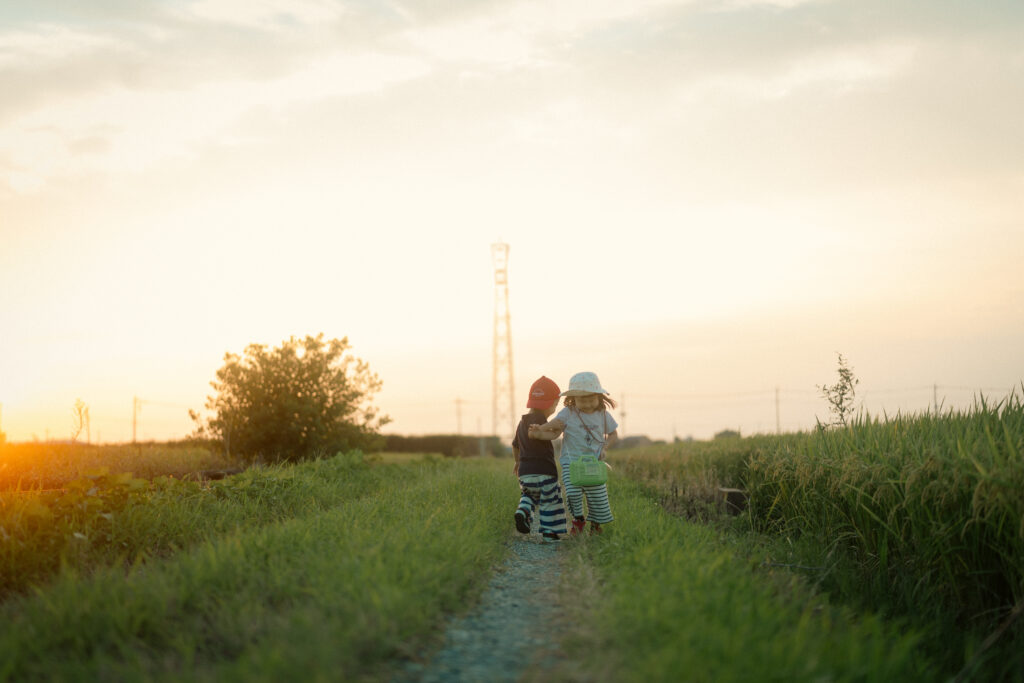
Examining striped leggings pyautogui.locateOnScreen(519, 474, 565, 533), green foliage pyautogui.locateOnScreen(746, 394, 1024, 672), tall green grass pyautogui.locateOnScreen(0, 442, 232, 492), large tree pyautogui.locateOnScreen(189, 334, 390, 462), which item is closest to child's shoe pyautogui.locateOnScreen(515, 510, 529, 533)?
striped leggings pyautogui.locateOnScreen(519, 474, 565, 533)

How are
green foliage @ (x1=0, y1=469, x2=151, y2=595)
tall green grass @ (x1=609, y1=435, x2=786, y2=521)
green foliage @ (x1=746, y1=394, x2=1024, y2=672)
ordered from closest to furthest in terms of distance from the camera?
green foliage @ (x1=746, y1=394, x2=1024, y2=672), green foliage @ (x1=0, y1=469, x2=151, y2=595), tall green grass @ (x1=609, y1=435, x2=786, y2=521)

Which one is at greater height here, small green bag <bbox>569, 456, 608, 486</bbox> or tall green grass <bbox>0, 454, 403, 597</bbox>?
small green bag <bbox>569, 456, 608, 486</bbox>

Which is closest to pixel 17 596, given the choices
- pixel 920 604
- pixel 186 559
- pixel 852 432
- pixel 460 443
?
pixel 186 559

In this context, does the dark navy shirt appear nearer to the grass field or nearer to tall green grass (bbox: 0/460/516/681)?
the grass field

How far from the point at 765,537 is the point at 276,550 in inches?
241

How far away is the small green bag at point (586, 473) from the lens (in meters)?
8.97

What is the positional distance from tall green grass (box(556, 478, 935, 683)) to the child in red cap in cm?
258

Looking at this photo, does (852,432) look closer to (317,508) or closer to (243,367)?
(317,508)

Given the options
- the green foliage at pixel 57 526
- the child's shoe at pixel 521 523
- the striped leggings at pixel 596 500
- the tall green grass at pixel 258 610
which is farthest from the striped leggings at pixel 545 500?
the green foliage at pixel 57 526

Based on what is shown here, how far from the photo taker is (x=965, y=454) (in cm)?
686

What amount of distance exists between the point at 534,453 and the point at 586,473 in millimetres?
902

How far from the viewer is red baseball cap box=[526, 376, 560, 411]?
32.2 feet

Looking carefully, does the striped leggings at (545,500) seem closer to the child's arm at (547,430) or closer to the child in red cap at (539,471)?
the child in red cap at (539,471)

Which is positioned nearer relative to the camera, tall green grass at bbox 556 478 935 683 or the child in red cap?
tall green grass at bbox 556 478 935 683
